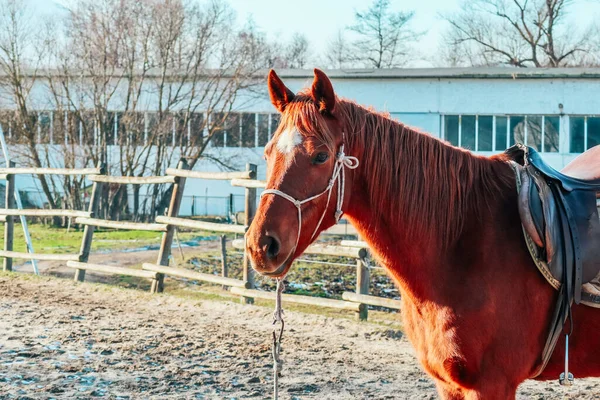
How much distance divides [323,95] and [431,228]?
759 millimetres

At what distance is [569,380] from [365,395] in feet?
7.07

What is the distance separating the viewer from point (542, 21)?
31719 mm

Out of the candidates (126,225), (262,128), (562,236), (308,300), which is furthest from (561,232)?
(262,128)

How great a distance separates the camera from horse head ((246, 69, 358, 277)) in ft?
8.09

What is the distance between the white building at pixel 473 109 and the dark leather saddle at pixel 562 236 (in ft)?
68.3

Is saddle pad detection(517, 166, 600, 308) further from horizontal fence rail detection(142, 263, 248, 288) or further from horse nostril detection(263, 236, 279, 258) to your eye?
horizontal fence rail detection(142, 263, 248, 288)

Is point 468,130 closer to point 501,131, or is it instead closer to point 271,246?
point 501,131

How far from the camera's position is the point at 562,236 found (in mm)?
2797

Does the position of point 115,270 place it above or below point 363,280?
below

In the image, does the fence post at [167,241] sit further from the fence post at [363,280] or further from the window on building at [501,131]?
the window on building at [501,131]

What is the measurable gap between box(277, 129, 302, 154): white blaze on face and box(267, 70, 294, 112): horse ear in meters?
0.23

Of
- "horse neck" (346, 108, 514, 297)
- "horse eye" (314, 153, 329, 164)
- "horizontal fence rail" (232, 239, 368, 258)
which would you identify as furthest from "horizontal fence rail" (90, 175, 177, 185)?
"horse eye" (314, 153, 329, 164)

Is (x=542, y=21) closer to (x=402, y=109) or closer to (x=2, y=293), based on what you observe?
(x=402, y=109)

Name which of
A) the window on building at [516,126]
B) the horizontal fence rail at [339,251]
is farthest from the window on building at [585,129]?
the horizontal fence rail at [339,251]
